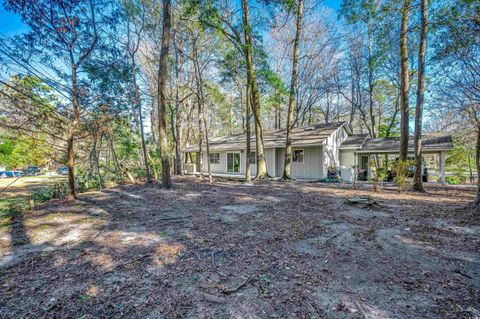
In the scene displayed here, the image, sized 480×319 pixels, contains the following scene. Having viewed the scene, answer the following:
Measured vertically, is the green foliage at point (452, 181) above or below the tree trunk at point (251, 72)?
below

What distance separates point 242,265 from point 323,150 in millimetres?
12010

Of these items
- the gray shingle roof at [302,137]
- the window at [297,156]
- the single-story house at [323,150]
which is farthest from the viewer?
the window at [297,156]

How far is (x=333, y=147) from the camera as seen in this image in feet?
48.9

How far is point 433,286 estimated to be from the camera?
94.4 inches

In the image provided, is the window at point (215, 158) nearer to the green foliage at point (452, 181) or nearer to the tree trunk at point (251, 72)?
the tree trunk at point (251, 72)

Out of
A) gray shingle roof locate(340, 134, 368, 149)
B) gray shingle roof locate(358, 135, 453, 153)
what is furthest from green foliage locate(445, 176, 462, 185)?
gray shingle roof locate(340, 134, 368, 149)

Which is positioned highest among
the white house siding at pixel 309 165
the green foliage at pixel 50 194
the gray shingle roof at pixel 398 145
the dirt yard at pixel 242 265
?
the gray shingle roof at pixel 398 145

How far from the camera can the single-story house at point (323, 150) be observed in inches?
529

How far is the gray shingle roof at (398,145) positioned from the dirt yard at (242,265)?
898 cm

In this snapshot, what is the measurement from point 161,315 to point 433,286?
2.80 m

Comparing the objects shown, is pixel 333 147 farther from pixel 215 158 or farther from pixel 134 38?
pixel 134 38

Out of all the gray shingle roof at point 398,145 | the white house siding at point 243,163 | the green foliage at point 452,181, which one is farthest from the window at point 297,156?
the green foliage at point 452,181

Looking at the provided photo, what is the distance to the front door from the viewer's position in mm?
17812

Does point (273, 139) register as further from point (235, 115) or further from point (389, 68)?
point (235, 115)
